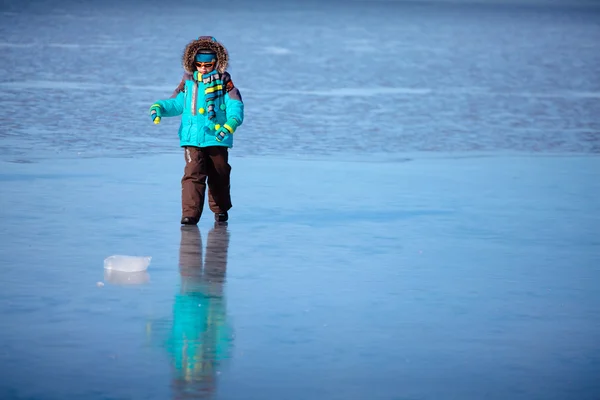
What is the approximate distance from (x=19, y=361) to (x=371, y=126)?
387 inches

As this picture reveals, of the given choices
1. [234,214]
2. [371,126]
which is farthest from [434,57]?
[234,214]

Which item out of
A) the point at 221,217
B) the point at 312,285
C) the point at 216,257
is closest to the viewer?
the point at 312,285

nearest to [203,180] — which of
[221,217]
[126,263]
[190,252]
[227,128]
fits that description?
[221,217]

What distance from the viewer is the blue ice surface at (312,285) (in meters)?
5.64

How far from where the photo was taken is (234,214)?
984 cm

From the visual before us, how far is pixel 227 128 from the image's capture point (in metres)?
9.24

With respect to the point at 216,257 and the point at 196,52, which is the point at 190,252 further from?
the point at 196,52

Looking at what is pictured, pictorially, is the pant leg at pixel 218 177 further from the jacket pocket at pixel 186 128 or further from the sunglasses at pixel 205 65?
the sunglasses at pixel 205 65

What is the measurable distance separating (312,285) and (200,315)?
3.14 feet

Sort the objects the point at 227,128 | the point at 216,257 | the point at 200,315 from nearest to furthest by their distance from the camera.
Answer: the point at 200,315 < the point at 216,257 < the point at 227,128

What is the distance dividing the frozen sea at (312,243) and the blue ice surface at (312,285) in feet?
0.06

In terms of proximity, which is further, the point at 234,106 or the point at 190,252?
the point at 234,106

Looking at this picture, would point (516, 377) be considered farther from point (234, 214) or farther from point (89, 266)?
point (234, 214)

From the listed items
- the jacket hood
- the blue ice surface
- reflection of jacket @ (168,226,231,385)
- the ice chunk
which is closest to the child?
the jacket hood
